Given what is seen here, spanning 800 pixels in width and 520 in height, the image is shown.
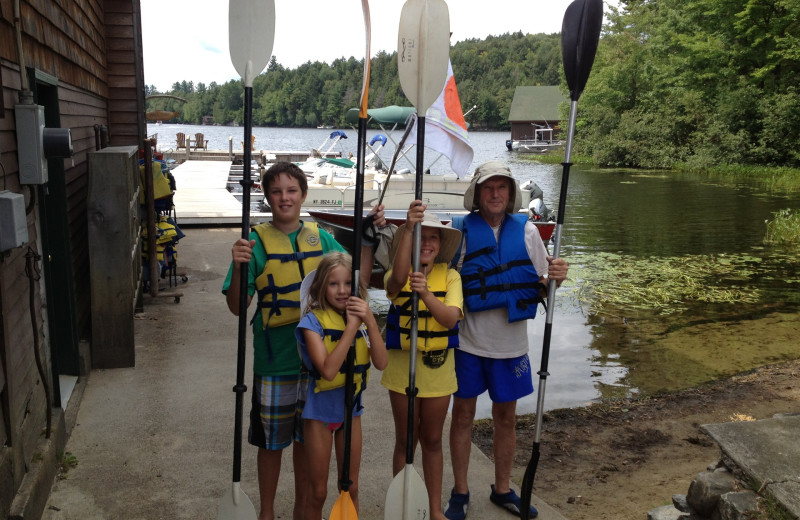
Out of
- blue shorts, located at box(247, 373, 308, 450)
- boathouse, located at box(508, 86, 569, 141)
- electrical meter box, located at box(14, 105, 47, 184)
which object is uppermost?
boathouse, located at box(508, 86, 569, 141)

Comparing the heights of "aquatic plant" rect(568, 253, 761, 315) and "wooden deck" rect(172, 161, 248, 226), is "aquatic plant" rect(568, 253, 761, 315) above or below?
below

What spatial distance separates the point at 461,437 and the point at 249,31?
2.09m

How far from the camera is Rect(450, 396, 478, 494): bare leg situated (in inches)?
136

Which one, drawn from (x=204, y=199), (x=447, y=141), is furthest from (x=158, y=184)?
(x=204, y=199)

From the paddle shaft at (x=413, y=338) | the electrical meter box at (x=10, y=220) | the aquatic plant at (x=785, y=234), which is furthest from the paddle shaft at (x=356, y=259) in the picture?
the aquatic plant at (x=785, y=234)

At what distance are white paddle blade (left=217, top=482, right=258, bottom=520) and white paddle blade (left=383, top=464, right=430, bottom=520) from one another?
585 millimetres

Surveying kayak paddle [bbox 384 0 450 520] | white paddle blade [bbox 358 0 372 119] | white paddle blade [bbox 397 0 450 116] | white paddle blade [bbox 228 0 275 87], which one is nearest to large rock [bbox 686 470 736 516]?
kayak paddle [bbox 384 0 450 520]

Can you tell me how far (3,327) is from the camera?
289 centimetres

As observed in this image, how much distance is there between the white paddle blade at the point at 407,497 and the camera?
310 cm

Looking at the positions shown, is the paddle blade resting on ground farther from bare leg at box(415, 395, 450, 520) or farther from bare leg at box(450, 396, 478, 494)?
bare leg at box(450, 396, 478, 494)

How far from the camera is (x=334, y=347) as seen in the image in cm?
279

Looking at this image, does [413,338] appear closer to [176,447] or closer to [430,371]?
[430,371]

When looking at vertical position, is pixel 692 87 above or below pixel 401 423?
above

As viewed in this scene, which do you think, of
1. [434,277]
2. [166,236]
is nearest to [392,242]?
[434,277]
